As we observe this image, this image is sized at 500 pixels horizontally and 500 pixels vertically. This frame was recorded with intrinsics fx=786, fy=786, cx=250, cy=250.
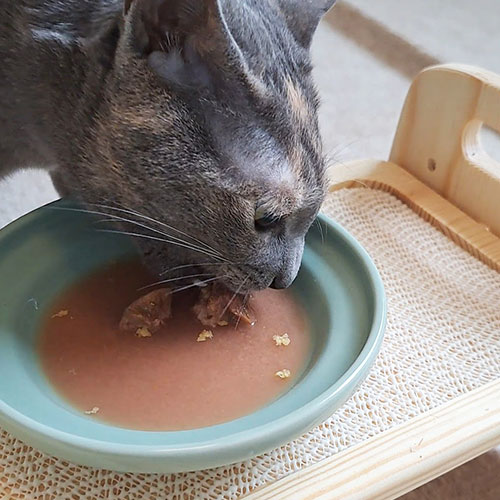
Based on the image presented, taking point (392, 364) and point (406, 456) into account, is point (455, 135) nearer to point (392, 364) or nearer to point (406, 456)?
point (392, 364)

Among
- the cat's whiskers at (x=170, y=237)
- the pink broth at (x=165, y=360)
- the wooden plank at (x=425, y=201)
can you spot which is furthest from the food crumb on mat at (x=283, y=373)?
the wooden plank at (x=425, y=201)

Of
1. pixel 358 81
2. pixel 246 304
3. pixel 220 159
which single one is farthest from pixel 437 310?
Answer: pixel 358 81

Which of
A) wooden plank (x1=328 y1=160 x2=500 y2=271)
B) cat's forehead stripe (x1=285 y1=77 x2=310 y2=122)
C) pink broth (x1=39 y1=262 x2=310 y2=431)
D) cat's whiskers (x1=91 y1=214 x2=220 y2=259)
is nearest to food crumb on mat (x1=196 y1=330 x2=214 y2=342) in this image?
Answer: pink broth (x1=39 y1=262 x2=310 y2=431)

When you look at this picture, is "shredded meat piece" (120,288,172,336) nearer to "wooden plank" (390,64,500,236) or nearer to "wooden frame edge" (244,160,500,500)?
"wooden frame edge" (244,160,500,500)

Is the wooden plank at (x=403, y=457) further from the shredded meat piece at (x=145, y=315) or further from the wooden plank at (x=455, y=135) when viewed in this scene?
the wooden plank at (x=455, y=135)

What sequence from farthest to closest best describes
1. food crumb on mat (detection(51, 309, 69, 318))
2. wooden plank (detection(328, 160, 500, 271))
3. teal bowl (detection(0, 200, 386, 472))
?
wooden plank (detection(328, 160, 500, 271)) < food crumb on mat (detection(51, 309, 69, 318)) < teal bowl (detection(0, 200, 386, 472))

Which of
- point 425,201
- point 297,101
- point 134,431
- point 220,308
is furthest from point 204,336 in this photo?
point 425,201
